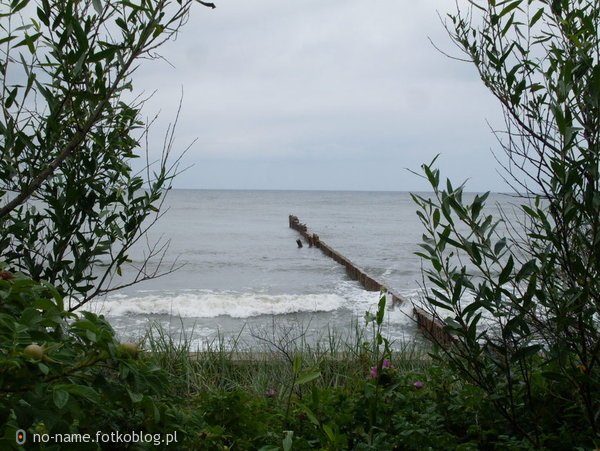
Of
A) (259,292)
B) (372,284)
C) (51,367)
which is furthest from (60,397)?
A: (259,292)

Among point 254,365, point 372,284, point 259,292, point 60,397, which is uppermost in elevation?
point 60,397

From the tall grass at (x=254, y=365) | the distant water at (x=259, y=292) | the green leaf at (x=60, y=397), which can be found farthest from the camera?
the distant water at (x=259, y=292)

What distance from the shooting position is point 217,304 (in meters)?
12.6

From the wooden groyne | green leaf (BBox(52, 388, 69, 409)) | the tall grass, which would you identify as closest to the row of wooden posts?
the wooden groyne

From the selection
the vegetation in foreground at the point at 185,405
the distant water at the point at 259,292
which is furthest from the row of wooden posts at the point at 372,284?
the vegetation in foreground at the point at 185,405

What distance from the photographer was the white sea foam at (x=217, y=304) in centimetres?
1185

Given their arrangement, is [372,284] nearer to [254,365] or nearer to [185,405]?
[254,365]

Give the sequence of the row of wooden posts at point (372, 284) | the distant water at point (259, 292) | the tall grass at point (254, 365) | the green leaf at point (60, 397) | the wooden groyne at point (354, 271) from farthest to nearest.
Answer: the wooden groyne at point (354, 271)
the distant water at point (259, 292)
the row of wooden posts at point (372, 284)
the tall grass at point (254, 365)
the green leaf at point (60, 397)

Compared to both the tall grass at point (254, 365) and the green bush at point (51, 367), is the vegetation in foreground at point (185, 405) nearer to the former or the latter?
the green bush at point (51, 367)

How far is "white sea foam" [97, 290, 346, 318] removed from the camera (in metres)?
11.9

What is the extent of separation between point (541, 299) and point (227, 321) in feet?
30.7

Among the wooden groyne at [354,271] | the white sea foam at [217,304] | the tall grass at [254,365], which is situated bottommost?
the white sea foam at [217,304]

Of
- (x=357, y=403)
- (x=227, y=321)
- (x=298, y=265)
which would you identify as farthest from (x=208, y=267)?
(x=357, y=403)

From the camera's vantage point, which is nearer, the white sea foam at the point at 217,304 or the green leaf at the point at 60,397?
the green leaf at the point at 60,397
